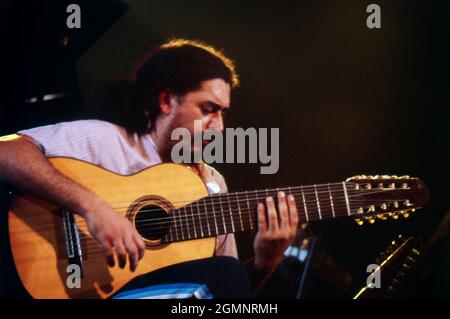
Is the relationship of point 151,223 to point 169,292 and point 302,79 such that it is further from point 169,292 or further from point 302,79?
point 302,79

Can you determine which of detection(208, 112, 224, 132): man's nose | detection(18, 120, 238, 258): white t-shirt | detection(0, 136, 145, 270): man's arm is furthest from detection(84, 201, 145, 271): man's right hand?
detection(208, 112, 224, 132): man's nose

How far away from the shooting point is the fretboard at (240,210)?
52.4 inches

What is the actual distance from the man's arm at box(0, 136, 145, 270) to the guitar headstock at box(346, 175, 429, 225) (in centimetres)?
63

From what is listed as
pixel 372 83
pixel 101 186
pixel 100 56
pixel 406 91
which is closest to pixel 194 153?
pixel 101 186

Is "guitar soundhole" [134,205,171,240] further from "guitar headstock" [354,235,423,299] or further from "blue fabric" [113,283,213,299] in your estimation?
"guitar headstock" [354,235,423,299]

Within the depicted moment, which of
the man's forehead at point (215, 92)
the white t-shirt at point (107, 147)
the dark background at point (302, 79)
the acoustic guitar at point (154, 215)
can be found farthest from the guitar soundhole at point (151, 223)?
the man's forehead at point (215, 92)

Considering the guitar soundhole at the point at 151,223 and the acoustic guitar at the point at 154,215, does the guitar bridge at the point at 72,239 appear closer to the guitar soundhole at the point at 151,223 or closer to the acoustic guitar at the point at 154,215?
the acoustic guitar at the point at 154,215

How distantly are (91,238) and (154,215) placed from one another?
183 mm

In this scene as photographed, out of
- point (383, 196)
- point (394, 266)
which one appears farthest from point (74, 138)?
point (394, 266)

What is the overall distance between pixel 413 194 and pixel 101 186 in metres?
0.91

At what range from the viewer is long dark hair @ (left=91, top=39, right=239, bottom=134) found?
1422mm

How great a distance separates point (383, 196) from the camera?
4.48ft

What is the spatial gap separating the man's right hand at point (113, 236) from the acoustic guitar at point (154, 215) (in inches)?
1.0

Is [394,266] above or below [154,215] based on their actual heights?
below
